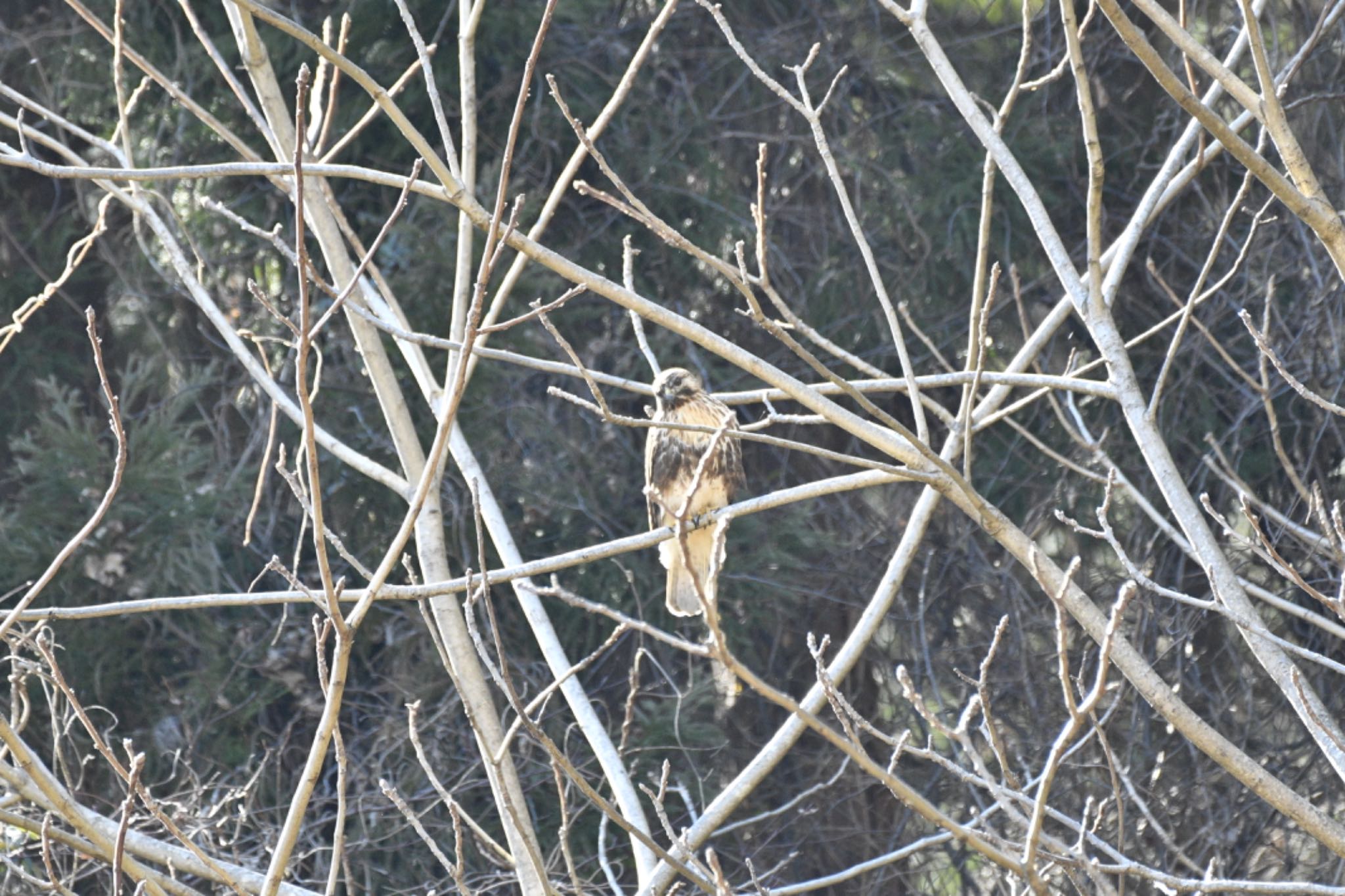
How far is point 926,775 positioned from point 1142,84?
2819 mm

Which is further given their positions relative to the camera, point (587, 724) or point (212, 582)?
point (212, 582)

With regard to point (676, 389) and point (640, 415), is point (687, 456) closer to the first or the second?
point (676, 389)

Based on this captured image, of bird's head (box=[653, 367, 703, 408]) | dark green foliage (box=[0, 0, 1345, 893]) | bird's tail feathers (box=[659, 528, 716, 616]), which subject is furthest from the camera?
dark green foliage (box=[0, 0, 1345, 893])

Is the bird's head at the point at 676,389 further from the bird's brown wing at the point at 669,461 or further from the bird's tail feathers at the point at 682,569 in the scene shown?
the bird's tail feathers at the point at 682,569

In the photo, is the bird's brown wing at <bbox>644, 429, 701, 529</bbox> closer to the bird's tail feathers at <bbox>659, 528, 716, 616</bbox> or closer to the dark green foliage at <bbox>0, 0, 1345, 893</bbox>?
the bird's tail feathers at <bbox>659, 528, 716, 616</bbox>

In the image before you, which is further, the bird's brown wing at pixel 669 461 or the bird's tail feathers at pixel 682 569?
the bird's tail feathers at pixel 682 569

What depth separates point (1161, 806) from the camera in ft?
16.0

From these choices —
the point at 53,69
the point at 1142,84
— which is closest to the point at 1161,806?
the point at 1142,84

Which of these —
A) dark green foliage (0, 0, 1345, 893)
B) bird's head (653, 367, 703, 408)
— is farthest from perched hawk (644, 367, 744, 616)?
dark green foliage (0, 0, 1345, 893)

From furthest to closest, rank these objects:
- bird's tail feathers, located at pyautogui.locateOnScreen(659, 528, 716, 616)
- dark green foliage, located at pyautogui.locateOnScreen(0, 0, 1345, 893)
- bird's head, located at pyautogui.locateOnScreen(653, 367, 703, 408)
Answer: dark green foliage, located at pyautogui.locateOnScreen(0, 0, 1345, 893) → bird's tail feathers, located at pyautogui.locateOnScreen(659, 528, 716, 616) → bird's head, located at pyautogui.locateOnScreen(653, 367, 703, 408)

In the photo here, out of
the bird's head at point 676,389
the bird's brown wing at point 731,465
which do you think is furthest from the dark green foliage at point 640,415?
the bird's head at point 676,389

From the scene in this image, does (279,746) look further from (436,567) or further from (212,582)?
(436,567)

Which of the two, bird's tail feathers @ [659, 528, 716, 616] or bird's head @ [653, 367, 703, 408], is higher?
bird's head @ [653, 367, 703, 408]

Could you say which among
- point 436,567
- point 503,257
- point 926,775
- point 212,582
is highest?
point 436,567
